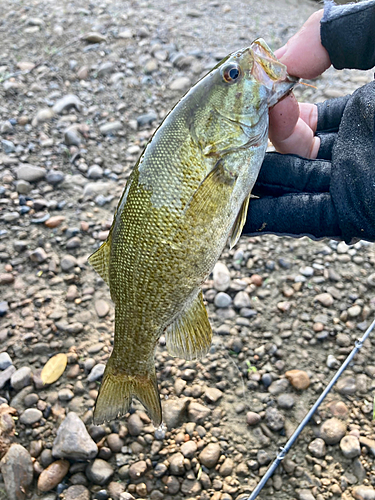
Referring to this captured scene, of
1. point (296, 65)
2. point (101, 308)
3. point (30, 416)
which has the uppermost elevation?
point (296, 65)

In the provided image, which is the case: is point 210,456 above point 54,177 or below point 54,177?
below

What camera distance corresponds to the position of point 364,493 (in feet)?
9.27

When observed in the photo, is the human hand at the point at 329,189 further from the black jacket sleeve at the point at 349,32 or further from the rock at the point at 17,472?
the rock at the point at 17,472

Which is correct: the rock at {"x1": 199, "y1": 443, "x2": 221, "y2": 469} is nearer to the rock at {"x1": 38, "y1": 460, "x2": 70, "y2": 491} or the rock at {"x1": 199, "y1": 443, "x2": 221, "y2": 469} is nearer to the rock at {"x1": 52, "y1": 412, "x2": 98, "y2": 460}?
the rock at {"x1": 52, "y1": 412, "x2": 98, "y2": 460}

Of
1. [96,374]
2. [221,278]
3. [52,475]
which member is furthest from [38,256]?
[52,475]

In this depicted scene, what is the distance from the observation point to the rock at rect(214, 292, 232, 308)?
12.6 feet

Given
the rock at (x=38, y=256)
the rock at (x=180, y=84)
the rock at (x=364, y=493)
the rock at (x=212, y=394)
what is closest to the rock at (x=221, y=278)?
the rock at (x=212, y=394)

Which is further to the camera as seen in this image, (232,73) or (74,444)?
(74,444)

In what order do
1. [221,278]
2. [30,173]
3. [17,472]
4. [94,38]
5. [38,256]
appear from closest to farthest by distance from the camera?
[17,472] → [221,278] → [38,256] → [30,173] → [94,38]

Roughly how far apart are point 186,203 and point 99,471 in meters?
1.83

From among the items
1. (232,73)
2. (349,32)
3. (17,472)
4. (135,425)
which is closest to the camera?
(232,73)

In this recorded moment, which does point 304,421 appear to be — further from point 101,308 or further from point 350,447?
point 101,308

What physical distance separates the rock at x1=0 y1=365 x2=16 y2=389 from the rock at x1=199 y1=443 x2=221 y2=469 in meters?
1.44

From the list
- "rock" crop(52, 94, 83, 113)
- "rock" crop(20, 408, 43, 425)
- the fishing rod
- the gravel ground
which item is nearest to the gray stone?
the gravel ground
